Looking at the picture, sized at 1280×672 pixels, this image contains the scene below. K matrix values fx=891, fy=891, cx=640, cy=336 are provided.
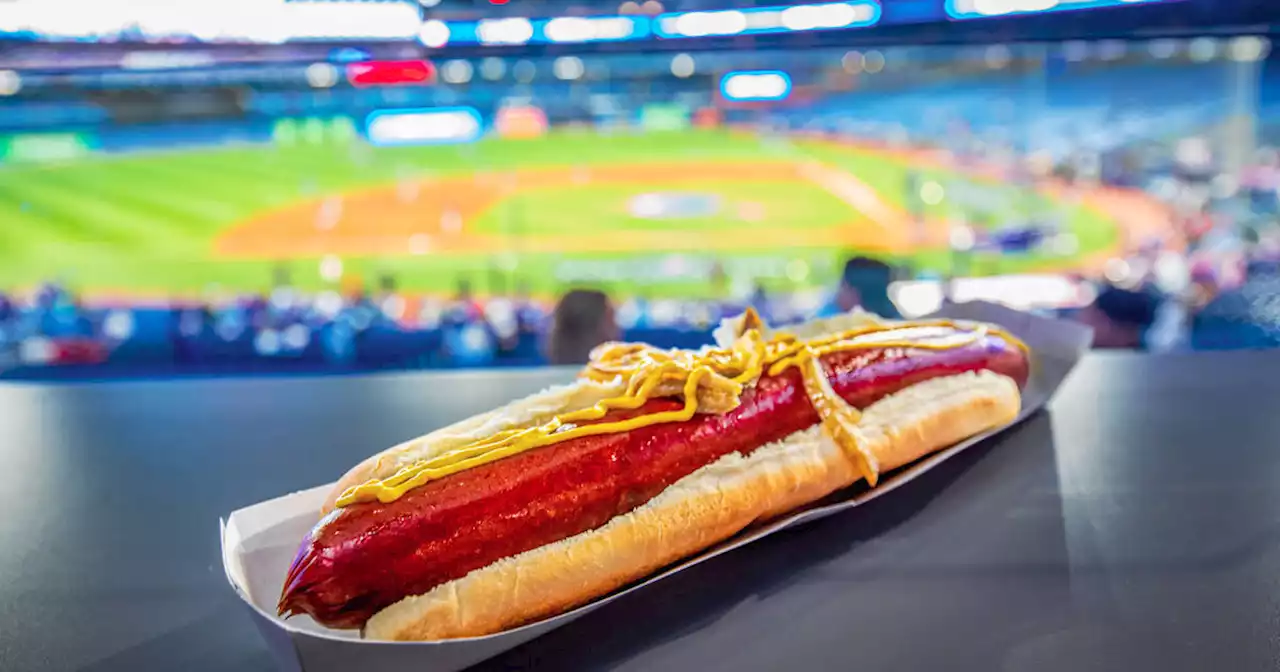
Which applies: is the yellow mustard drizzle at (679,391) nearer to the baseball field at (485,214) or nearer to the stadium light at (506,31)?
the stadium light at (506,31)

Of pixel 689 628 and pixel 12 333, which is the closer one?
pixel 689 628

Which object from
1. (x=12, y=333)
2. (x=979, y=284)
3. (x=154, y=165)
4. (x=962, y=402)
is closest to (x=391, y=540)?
(x=962, y=402)

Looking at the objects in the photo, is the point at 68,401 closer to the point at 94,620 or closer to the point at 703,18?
the point at 94,620

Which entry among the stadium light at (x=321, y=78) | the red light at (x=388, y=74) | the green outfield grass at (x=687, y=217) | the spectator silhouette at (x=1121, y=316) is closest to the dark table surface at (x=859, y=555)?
the spectator silhouette at (x=1121, y=316)

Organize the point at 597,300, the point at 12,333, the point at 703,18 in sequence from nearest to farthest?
the point at 703,18 < the point at 597,300 < the point at 12,333

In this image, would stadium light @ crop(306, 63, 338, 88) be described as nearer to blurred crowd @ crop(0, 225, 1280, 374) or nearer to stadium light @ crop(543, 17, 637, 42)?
blurred crowd @ crop(0, 225, 1280, 374)

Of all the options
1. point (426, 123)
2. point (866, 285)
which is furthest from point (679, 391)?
Answer: point (426, 123)

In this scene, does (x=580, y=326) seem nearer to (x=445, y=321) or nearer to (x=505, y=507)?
(x=505, y=507)
